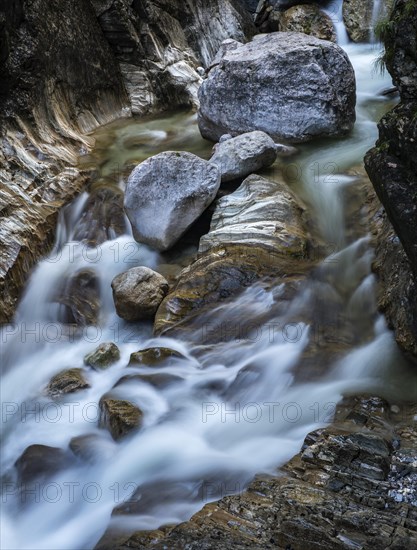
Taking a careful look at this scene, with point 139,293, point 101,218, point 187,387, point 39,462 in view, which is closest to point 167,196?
point 101,218

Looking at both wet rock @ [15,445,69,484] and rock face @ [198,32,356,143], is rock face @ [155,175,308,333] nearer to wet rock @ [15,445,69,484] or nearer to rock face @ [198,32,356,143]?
wet rock @ [15,445,69,484]

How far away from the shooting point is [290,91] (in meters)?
8.84

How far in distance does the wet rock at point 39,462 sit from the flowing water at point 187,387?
0.05 m

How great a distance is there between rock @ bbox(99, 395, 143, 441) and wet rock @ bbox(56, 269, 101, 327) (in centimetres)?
157

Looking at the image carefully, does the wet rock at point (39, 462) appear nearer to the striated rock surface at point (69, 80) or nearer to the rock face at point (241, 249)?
the rock face at point (241, 249)

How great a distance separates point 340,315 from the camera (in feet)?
18.3

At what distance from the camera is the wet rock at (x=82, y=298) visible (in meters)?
6.43

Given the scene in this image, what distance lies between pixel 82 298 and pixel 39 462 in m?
2.28

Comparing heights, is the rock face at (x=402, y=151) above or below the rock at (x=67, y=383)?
above

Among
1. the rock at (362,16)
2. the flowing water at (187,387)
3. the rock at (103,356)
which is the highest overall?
the rock at (362,16)

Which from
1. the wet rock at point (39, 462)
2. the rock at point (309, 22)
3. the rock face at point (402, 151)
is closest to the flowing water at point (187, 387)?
the wet rock at point (39, 462)

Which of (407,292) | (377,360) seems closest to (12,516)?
(377,360)

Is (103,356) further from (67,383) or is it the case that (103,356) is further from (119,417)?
(119,417)

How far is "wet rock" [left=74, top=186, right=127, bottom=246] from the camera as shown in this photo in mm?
7398
